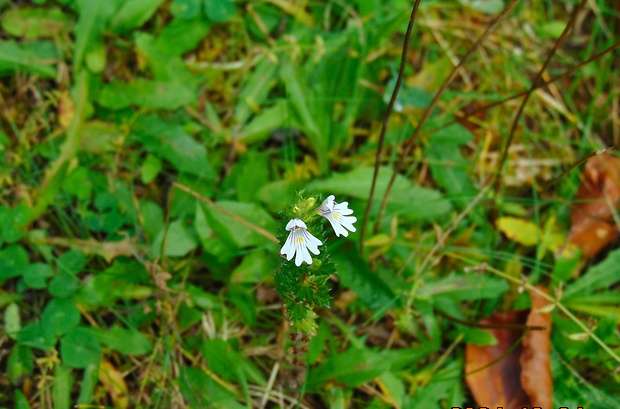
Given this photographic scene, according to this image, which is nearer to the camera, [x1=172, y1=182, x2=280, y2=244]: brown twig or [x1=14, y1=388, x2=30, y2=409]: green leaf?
[x1=14, y1=388, x2=30, y2=409]: green leaf

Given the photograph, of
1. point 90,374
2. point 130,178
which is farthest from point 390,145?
point 90,374

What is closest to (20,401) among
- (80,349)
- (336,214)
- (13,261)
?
(80,349)

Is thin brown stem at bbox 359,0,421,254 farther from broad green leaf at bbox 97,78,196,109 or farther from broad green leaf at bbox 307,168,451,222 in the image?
broad green leaf at bbox 97,78,196,109

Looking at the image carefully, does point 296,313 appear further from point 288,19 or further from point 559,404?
point 288,19

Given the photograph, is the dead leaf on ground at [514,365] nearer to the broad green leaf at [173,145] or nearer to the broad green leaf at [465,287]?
the broad green leaf at [465,287]

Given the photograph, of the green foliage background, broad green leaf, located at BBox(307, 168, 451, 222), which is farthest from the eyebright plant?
broad green leaf, located at BBox(307, 168, 451, 222)

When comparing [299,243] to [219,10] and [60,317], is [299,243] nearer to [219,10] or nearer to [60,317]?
[60,317]

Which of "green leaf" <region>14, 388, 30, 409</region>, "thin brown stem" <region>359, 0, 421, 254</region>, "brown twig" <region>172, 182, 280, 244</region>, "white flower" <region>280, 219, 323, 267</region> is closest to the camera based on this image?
"white flower" <region>280, 219, 323, 267</region>
